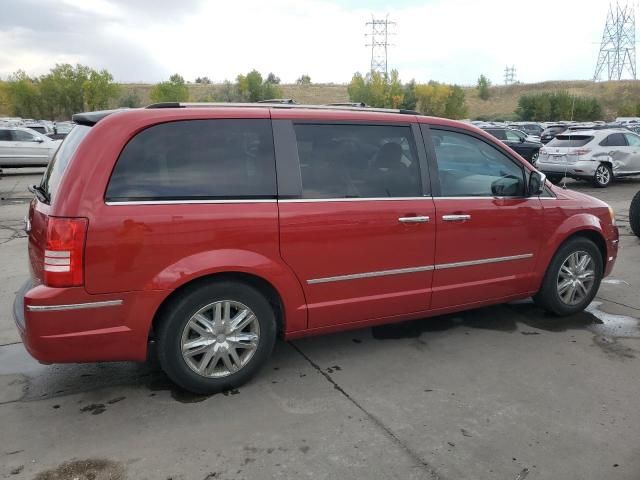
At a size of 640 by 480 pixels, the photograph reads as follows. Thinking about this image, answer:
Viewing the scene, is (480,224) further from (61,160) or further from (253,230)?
(61,160)

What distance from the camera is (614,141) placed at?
1563 centimetres

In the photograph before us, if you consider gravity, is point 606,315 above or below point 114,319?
below

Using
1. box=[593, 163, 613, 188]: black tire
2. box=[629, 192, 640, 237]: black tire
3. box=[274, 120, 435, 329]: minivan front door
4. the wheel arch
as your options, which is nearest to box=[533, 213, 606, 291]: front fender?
box=[274, 120, 435, 329]: minivan front door

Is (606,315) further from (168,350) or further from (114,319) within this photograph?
(114,319)

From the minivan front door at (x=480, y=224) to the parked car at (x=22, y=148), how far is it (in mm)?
18070

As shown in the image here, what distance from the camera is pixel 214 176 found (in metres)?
3.37

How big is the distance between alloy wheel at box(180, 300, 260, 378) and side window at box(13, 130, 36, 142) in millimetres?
19079

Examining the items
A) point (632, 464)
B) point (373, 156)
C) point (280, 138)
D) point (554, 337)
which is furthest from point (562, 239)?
point (280, 138)

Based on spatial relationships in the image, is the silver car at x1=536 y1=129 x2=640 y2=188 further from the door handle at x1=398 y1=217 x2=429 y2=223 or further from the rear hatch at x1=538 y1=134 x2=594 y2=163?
the door handle at x1=398 y1=217 x2=429 y2=223

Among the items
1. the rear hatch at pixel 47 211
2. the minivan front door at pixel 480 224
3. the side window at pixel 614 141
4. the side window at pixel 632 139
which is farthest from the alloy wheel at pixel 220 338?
the side window at pixel 632 139

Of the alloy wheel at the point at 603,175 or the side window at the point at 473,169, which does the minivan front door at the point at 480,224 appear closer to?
the side window at the point at 473,169

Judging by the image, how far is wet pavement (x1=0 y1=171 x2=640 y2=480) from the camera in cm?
279

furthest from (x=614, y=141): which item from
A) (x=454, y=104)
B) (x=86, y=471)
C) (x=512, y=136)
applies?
(x=454, y=104)

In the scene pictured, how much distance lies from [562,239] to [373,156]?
6.67ft
